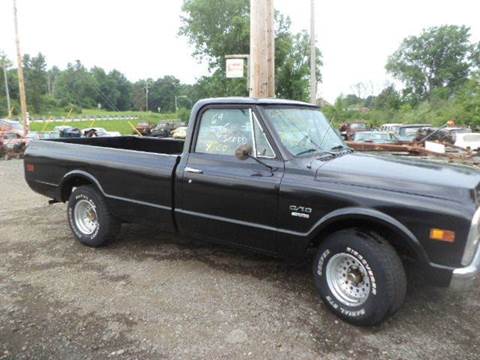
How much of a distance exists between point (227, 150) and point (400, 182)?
1.72m

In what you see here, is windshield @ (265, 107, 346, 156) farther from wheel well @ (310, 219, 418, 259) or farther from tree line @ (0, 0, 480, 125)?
tree line @ (0, 0, 480, 125)

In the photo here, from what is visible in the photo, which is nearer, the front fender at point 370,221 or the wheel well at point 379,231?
the front fender at point 370,221

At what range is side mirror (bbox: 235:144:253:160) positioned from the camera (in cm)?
375

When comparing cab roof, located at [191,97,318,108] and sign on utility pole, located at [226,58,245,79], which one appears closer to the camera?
cab roof, located at [191,97,318,108]

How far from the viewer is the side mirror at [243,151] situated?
3750 mm

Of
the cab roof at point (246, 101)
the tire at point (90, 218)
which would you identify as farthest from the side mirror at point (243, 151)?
the tire at point (90, 218)

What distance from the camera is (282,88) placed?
Result: 101ft

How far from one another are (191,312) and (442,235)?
2.16 metres

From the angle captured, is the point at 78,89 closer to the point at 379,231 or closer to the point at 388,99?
the point at 388,99

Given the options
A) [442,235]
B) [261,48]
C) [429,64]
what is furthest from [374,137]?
[429,64]

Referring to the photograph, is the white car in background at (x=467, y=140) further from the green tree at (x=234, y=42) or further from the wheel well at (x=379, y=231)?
the wheel well at (x=379, y=231)

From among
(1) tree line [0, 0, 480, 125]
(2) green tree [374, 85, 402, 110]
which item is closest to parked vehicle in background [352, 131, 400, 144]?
(1) tree line [0, 0, 480, 125]

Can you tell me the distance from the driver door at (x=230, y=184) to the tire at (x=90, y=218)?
1.18 m

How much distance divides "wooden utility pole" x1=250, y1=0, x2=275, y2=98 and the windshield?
8.47ft
